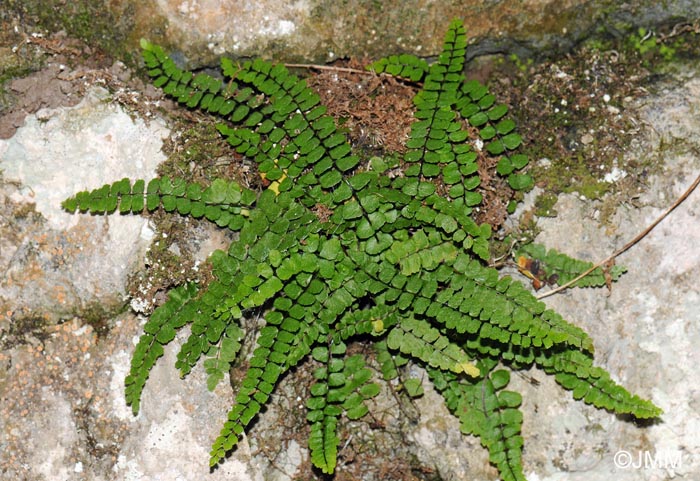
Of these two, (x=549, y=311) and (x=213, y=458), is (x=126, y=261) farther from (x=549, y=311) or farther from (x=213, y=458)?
(x=549, y=311)

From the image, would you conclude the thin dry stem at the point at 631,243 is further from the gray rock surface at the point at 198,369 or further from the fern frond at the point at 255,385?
the fern frond at the point at 255,385

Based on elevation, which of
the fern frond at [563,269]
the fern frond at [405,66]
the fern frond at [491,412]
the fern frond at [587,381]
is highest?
the fern frond at [405,66]

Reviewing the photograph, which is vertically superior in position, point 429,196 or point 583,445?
point 429,196

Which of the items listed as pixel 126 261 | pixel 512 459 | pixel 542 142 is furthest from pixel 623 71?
pixel 126 261

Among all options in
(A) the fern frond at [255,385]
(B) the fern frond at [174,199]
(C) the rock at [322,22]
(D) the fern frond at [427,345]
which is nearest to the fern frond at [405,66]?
(C) the rock at [322,22]

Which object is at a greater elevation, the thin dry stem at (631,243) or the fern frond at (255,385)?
the thin dry stem at (631,243)

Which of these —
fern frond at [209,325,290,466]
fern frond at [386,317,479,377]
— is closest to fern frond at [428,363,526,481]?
fern frond at [386,317,479,377]
